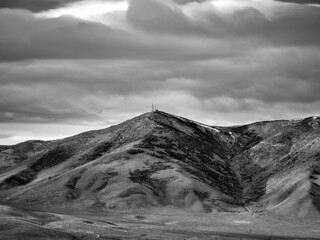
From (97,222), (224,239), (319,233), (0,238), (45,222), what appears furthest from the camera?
(319,233)

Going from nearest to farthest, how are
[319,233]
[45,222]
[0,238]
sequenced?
[0,238], [45,222], [319,233]

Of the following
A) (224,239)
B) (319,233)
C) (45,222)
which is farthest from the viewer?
(319,233)

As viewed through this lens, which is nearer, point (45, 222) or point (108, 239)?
point (108, 239)

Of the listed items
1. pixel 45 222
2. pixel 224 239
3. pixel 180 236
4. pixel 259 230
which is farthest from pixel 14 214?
pixel 259 230

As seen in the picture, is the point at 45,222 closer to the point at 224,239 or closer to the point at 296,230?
the point at 224,239

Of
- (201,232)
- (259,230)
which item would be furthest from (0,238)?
(259,230)

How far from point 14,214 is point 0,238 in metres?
44.9

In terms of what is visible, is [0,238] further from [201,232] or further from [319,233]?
[319,233]

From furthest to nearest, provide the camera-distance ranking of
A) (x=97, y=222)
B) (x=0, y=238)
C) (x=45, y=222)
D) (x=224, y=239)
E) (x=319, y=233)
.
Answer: (x=319, y=233)
(x=97, y=222)
(x=45, y=222)
(x=224, y=239)
(x=0, y=238)

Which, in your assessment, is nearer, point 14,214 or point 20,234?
point 20,234

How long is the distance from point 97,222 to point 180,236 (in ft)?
106

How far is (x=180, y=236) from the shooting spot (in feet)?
524

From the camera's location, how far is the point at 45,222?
169 meters

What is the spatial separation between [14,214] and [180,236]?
49.0 m
